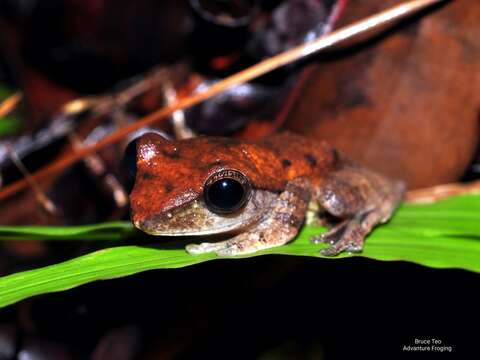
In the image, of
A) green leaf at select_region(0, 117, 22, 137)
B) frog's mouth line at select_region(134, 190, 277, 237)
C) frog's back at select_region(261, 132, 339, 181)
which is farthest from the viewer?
green leaf at select_region(0, 117, 22, 137)

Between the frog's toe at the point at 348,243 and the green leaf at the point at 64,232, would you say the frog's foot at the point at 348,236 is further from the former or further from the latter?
the green leaf at the point at 64,232

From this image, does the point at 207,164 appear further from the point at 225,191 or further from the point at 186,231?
the point at 186,231

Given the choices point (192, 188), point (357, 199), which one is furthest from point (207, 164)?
point (357, 199)

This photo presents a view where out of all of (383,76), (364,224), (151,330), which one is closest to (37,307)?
(151,330)

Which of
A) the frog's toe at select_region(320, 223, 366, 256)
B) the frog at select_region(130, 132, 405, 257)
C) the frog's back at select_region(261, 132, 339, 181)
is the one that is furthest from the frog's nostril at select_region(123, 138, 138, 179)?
the frog's toe at select_region(320, 223, 366, 256)

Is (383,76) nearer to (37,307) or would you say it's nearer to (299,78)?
(299,78)

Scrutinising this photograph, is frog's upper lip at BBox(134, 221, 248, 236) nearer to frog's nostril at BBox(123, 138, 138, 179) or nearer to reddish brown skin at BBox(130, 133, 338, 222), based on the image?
reddish brown skin at BBox(130, 133, 338, 222)
